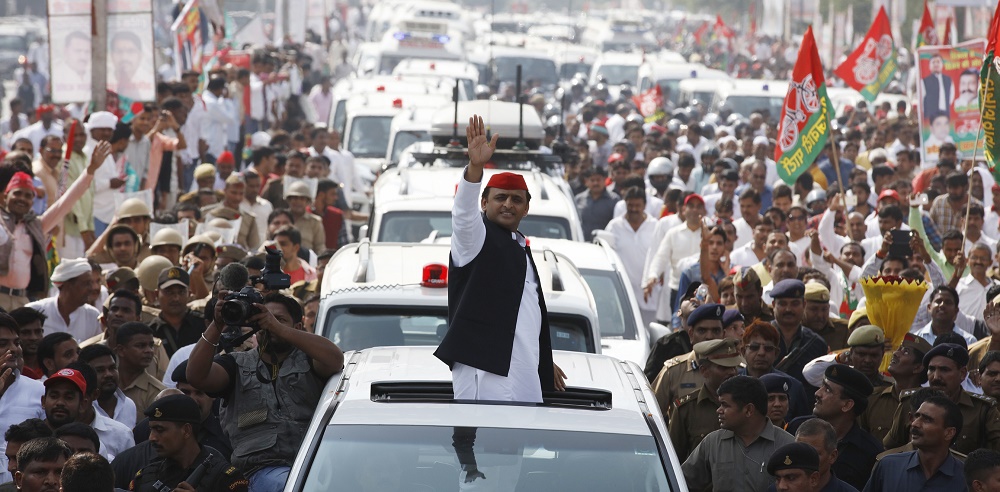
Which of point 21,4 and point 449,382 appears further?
point 21,4

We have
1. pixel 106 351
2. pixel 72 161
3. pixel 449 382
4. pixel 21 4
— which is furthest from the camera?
pixel 21 4

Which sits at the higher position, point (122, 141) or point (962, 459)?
point (122, 141)

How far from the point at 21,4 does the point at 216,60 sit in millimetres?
42693

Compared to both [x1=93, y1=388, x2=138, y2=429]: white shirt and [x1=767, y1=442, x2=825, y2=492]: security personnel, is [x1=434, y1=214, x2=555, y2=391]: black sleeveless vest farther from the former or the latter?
[x1=93, y1=388, x2=138, y2=429]: white shirt

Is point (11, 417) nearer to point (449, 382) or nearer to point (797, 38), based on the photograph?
point (449, 382)

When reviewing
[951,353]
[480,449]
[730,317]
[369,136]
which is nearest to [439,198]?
[730,317]

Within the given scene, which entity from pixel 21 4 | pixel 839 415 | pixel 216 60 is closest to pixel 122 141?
pixel 839 415

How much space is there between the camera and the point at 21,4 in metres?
64.9

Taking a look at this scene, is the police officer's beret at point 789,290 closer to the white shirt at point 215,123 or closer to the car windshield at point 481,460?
the car windshield at point 481,460

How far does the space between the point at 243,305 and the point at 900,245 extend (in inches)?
236

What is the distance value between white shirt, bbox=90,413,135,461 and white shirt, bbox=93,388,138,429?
0.25 meters

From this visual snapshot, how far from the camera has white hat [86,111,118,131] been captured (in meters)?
13.6

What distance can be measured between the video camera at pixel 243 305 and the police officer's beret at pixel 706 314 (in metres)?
3.02

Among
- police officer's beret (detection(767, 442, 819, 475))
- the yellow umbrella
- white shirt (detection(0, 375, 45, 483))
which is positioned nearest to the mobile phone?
the yellow umbrella
